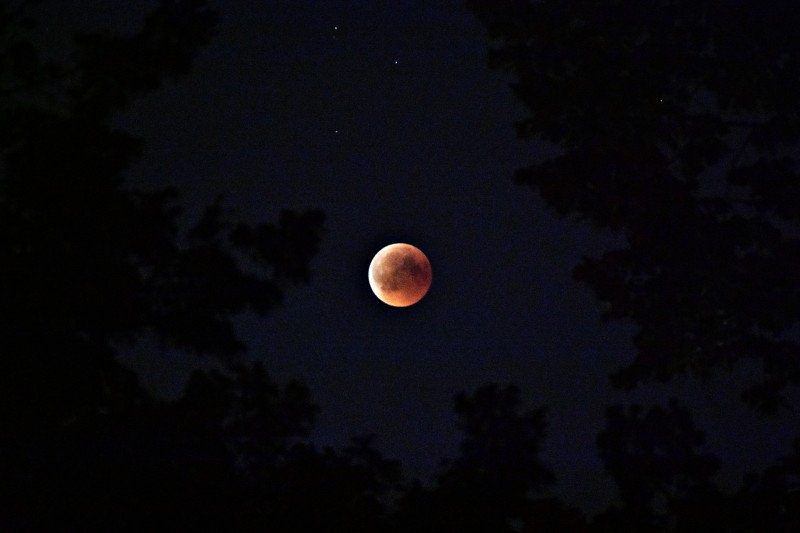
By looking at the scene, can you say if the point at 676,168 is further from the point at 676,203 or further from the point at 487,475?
the point at 487,475

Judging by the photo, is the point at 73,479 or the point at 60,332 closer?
the point at 73,479

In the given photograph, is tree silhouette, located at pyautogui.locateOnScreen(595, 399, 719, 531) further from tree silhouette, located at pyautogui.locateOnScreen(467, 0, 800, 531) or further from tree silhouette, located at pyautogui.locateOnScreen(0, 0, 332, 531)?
tree silhouette, located at pyautogui.locateOnScreen(0, 0, 332, 531)

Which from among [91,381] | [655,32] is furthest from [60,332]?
[655,32]

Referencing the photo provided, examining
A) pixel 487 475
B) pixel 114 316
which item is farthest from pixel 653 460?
pixel 114 316

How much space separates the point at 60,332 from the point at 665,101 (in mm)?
6300

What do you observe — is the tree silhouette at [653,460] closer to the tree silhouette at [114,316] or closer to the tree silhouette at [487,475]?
the tree silhouette at [487,475]

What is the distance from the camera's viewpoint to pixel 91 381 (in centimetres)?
745

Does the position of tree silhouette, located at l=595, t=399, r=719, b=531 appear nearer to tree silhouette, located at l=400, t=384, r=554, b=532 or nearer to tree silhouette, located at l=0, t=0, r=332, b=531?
tree silhouette, located at l=400, t=384, r=554, b=532

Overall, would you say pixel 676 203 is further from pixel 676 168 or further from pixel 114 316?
pixel 114 316

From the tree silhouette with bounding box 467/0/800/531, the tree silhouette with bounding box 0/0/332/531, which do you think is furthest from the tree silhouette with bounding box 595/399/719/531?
the tree silhouette with bounding box 0/0/332/531

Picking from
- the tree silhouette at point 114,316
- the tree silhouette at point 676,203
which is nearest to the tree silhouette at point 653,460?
the tree silhouette at point 676,203

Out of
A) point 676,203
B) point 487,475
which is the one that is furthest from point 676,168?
point 487,475

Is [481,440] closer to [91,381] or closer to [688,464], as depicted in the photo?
[688,464]

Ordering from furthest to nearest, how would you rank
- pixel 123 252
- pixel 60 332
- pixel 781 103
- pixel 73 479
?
pixel 781 103
pixel 123 252
pixel 60 332
pixel 73 479
